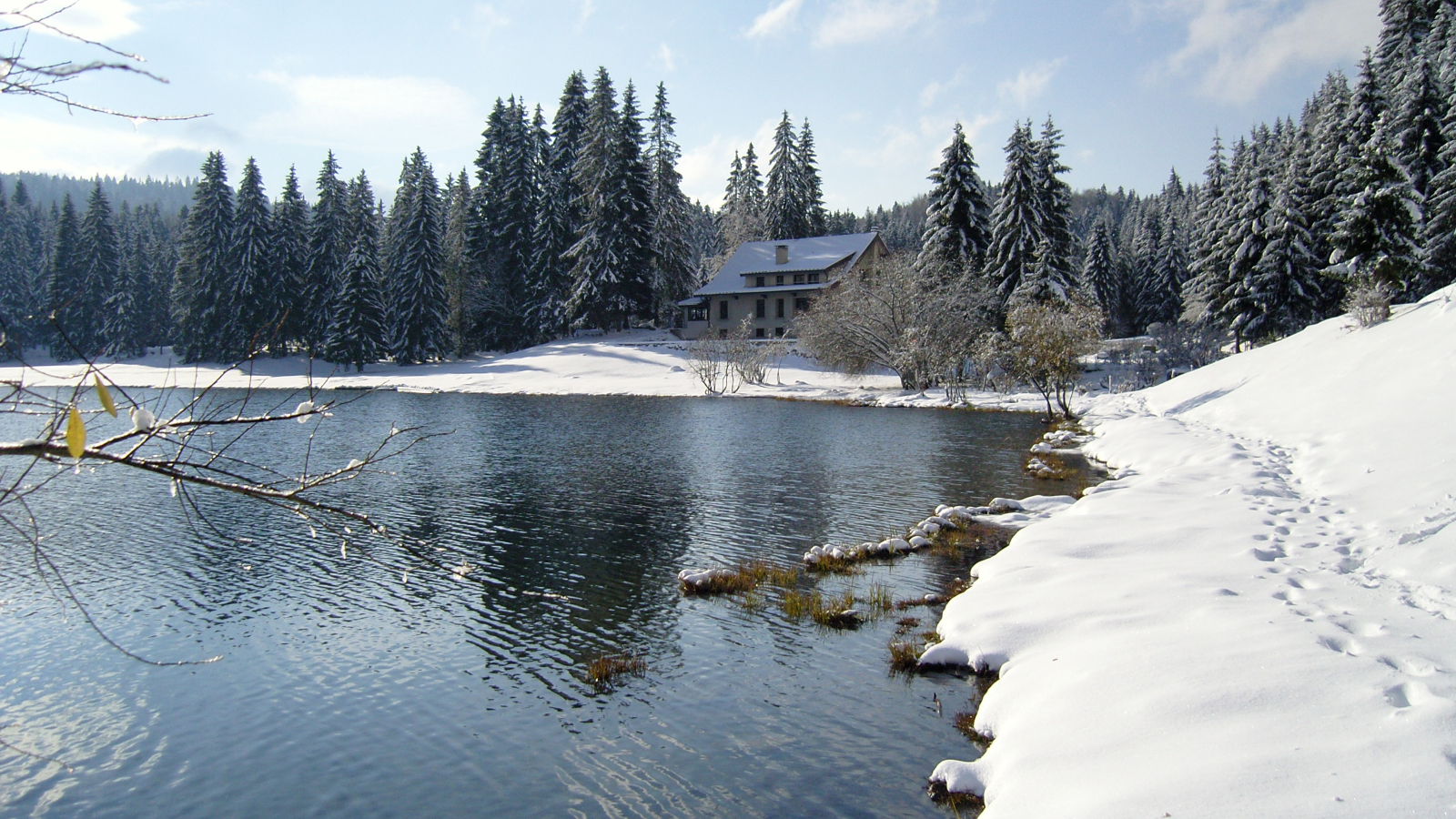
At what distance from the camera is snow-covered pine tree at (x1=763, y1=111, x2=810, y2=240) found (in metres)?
75.4

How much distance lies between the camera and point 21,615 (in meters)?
11.5

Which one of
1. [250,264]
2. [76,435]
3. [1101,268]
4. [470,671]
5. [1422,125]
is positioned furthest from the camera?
[1101,268]

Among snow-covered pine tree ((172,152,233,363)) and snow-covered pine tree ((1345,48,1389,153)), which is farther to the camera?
snow-covered pine tree ((172,152,233,363))

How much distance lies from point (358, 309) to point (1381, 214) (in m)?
60.2

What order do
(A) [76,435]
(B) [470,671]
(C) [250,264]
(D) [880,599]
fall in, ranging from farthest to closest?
(C) [250,264] < (D) [880,599] < (B) [470,671] < (A) [76,435]

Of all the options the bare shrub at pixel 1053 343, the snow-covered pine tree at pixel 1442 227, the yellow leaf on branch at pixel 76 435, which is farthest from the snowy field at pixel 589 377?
the yellow leaf on branch at pixel 76 435

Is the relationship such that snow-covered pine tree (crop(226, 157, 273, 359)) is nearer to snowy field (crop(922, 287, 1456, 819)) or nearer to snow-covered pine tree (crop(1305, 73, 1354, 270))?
snowy field (crop(922, 287, 1456, 819))

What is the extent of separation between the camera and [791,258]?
64.6 meters

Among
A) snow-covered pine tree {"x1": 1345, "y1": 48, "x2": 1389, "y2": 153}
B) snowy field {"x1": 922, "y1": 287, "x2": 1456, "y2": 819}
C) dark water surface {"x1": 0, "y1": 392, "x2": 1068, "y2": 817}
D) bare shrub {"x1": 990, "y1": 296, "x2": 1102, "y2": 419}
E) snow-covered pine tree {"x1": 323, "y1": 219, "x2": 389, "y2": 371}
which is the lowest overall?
dark water surface {"x1": 0, "y1": 392, "x2": 1068, "y2": 817}

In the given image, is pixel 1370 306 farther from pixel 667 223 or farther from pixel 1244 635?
pixel 667 223

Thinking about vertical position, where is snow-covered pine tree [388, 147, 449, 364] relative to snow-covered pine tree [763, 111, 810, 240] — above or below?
below

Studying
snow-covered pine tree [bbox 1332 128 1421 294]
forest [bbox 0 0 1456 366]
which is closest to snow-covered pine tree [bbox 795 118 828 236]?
forest [bbox 0 0 1456 366]

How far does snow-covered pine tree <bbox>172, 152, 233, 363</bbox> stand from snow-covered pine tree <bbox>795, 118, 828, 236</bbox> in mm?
47690

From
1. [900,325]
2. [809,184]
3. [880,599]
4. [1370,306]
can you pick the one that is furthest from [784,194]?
[880,599]
